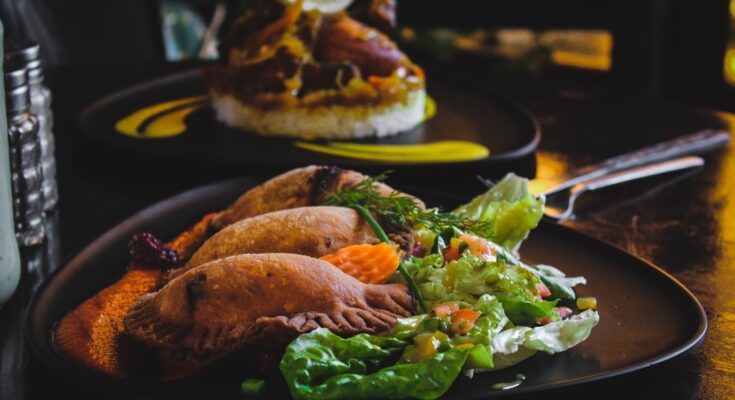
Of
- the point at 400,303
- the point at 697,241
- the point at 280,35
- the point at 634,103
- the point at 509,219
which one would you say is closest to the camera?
the point at 400,303

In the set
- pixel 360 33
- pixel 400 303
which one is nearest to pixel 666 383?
pixel 400 303

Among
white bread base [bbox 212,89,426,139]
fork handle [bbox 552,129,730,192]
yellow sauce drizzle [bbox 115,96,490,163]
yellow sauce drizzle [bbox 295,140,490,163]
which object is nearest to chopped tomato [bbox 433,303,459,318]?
fork handle [bbox 552,129,730,192]

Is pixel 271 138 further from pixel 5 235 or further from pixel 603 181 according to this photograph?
pixel 5 235

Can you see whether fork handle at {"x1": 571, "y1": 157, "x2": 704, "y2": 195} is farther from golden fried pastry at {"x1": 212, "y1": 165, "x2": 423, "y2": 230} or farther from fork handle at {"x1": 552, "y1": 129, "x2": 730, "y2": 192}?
golden fried pastry at {"x1": 212, "y1": 165, "x2": 423, "y2": 230}

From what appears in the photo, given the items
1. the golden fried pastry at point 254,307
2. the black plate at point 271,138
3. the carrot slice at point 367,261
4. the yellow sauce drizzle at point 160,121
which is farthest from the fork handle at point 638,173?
the yellow sauce drizzle at point 160,121

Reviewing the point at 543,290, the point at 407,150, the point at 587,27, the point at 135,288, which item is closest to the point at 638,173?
the point at 407,150

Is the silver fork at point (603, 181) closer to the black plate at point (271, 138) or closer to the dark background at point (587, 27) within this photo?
the black plate at point (271, 138)

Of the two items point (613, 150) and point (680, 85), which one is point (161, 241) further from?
point (680, 85)
